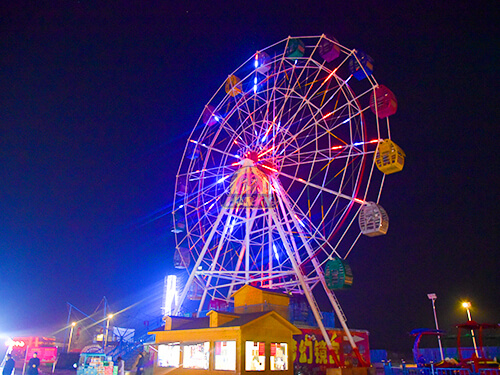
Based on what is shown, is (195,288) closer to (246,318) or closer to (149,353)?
(149,353)

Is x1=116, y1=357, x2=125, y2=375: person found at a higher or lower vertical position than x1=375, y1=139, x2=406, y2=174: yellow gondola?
lower

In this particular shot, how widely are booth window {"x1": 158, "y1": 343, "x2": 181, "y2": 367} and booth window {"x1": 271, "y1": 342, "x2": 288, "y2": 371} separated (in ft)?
15.9

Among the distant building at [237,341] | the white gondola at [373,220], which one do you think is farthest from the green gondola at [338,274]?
the distant building at [237,341]

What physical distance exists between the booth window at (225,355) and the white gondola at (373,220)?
8432 mm

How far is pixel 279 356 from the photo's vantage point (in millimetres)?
17312

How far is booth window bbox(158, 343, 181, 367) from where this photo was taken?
18880 mm

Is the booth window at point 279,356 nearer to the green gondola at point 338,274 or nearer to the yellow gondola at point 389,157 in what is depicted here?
the green gondola at point 338,274

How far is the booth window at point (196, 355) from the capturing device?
56.4 ft

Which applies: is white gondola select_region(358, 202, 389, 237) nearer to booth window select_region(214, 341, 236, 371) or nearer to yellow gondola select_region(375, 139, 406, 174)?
yellow gondola select_region(375, 139, 406, 174)

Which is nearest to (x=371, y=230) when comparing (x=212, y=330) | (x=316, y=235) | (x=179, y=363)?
(x=316, y=235)

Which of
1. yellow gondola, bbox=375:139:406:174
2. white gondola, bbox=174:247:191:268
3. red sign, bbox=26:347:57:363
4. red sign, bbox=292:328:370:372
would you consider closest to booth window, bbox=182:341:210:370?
red sign, bbox=292:328:370:372

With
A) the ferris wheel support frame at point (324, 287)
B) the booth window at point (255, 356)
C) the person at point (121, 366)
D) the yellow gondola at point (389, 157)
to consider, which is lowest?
the person at point (121, 366)

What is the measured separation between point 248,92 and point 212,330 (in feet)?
55.1

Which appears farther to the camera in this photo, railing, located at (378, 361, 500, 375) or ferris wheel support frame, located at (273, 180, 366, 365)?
ferris wheel support frame, located at (273, 180, 366, 365)
